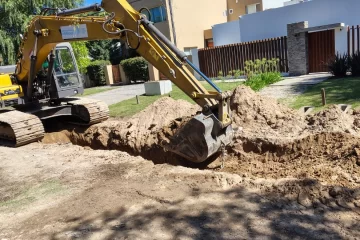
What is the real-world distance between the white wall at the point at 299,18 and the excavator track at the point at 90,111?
41.5 ft

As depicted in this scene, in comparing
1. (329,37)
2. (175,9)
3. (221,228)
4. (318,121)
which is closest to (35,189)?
(221,228)

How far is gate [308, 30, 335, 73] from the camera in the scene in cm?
1698

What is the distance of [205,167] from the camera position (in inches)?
242

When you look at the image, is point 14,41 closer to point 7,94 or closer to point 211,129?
point 7,94

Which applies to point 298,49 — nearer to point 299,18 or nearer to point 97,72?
point 299,18

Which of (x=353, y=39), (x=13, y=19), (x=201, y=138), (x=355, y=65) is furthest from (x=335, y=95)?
(x=13, y=19)

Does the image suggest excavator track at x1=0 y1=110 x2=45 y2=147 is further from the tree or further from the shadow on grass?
the tree

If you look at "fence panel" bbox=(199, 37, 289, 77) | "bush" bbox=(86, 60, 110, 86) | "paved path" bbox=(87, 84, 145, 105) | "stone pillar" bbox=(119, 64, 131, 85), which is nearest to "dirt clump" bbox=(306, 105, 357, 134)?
"paved path" bbox=(87, 84, 145, 105)

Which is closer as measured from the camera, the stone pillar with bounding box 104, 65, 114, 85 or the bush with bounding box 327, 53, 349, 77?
the bush with bounding box 327, 53, 349, 77

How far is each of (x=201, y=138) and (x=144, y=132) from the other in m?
2.70

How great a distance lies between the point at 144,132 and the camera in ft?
25.9

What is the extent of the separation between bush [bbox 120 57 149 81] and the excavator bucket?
66.1ft

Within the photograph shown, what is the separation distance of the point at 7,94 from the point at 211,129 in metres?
6.19

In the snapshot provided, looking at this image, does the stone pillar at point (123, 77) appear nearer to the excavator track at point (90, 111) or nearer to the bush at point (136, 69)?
the bush at point (136, 69)
